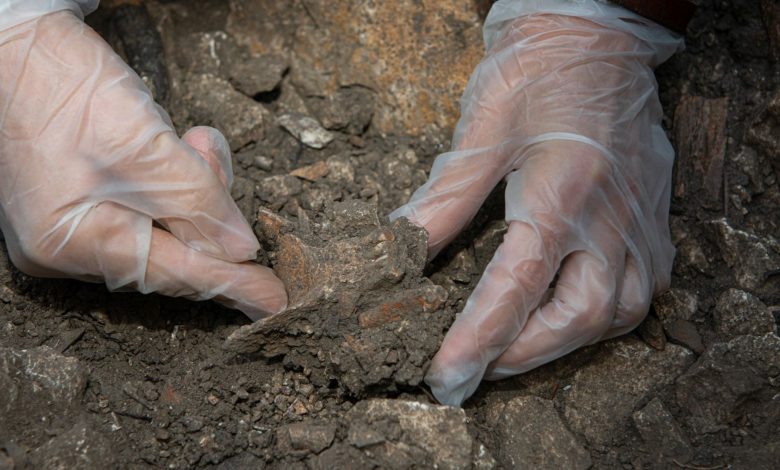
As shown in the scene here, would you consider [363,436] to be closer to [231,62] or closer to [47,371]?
[47,371]

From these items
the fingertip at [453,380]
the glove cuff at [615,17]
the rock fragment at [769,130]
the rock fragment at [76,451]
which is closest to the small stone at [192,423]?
the rock fragment at [76,451]

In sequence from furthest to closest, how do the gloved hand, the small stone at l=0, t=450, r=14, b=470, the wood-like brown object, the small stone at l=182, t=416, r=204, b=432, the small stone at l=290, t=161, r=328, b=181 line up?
the small stone at l=290, t=161, r=328, b=181 < the wood-like brown object < the gloved hand < the small stone at l=182, t=416, r=204, b=432 < the small stone at l=0, t=450, r=14, b=470

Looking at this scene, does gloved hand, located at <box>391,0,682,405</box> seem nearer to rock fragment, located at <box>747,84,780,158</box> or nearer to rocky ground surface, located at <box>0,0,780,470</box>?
rocky ground surface, located at <box>0,0,780,470</box>

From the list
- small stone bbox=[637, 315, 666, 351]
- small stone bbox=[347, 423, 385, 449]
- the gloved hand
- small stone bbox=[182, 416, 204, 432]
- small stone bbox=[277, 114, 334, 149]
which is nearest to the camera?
small stone bbox=[347, 423, 385, 449]

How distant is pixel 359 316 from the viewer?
72.8 inches

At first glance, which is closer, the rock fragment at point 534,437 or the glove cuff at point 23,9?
the rock fragment at point 534,437

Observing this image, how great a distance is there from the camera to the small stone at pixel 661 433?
1800 millimetres

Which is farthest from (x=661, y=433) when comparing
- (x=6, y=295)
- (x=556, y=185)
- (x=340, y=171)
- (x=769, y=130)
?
(x=6, y=295)

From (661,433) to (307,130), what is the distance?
141cm

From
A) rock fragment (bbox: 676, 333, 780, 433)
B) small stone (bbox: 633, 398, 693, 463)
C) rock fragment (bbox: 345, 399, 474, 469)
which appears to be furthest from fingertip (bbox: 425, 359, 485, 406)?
rock fragment (bbox: 676, 333, 780, 433)

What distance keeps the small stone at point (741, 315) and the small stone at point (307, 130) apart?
130 centimetres

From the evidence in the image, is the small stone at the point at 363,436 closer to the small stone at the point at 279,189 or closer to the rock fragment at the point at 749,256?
the small stone at the point at 279,189

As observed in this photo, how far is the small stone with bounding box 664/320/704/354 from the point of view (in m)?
1.99

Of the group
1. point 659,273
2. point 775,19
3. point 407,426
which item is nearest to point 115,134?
point 407,426
